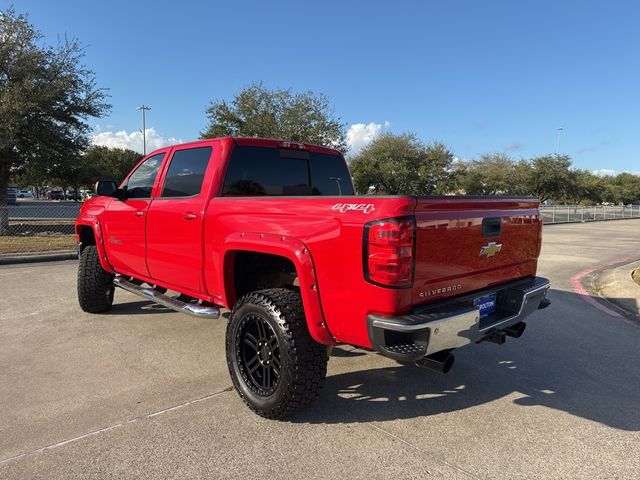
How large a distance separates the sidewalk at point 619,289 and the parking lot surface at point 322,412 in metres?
1.79

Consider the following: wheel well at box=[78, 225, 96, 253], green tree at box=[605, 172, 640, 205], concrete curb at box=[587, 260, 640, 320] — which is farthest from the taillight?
green tree at box=[605, 172, 640, 205]

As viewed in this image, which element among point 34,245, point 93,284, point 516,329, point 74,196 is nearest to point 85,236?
point 93,284

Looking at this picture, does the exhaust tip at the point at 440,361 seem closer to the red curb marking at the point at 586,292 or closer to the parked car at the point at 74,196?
the red curb marking at the point at 586,292

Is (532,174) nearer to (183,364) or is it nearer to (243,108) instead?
(243,108)

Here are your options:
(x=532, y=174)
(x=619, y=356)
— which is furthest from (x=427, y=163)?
(x=619, y=356)

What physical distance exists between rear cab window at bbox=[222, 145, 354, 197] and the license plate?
203 centimetres

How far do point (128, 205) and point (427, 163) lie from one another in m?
36.7

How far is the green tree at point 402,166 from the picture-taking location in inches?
1486

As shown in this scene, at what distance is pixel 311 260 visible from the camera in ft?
9.91

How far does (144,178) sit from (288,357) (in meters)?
2.96

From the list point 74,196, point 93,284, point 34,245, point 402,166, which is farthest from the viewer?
point 74,196

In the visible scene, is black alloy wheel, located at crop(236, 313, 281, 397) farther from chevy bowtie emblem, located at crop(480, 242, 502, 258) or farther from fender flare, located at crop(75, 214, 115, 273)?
fender flare, located at crop(75, 214, 115, 273)

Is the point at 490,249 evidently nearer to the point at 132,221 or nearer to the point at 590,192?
the point at 132,221

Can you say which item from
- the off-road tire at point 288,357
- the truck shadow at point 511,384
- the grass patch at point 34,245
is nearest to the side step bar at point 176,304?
the off-road tire at point 288,357
